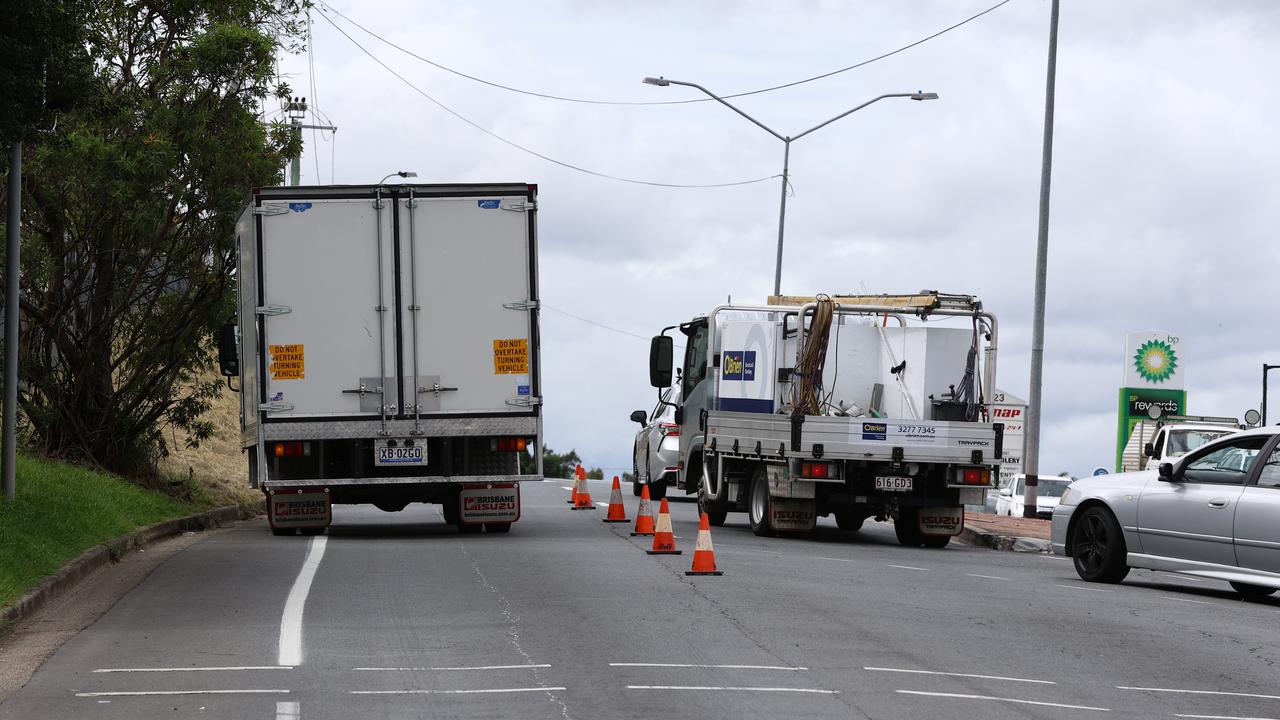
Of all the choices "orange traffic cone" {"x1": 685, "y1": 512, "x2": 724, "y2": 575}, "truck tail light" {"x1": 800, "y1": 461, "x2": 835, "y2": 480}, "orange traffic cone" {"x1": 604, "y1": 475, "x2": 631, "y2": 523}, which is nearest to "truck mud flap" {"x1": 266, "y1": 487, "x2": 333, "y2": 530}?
"orange traffic cone" {"x1": 604, "y1": 475, "x2": 631, "y2": 523}

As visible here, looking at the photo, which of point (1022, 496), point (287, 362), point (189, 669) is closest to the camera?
point (189, 669)

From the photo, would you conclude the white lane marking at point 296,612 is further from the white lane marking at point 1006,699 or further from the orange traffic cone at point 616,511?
the orange traffic cone at point 616,511

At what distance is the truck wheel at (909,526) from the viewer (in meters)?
19.3

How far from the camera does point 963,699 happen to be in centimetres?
820

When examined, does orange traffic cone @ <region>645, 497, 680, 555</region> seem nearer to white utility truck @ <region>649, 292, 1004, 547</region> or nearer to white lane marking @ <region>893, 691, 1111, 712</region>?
white utility truck @ <region>649, 292, 1004, 547</region>

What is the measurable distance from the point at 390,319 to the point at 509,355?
4.28 feet

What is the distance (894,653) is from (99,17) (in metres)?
13.0

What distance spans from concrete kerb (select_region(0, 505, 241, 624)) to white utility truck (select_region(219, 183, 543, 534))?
1623 millimetres

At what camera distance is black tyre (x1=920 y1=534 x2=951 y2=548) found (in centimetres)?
1931

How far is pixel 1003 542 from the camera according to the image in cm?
2061

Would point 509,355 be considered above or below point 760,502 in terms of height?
above

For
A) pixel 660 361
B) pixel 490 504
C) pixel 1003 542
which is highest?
pixel 660 361

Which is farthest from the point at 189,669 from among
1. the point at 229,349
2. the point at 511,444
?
the point at 229,349

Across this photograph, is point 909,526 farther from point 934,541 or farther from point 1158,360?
point 1158,360
